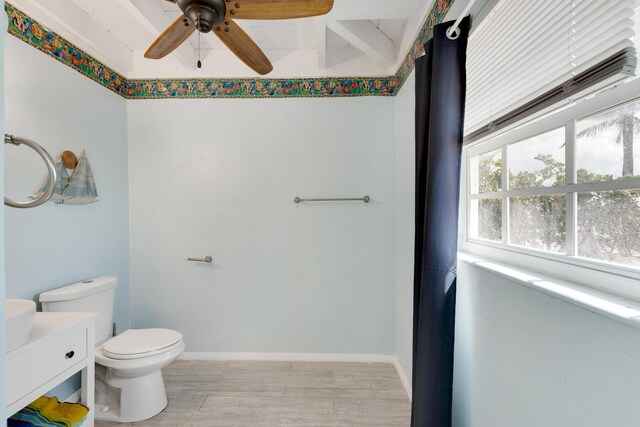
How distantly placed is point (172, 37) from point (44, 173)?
1.12m

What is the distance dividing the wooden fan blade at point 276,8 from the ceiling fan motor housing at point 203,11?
5cm

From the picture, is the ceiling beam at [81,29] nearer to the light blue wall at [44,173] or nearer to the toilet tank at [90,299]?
the light blue wall at [44,173]

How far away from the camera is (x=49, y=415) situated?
1.28m

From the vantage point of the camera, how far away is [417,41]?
1772mm

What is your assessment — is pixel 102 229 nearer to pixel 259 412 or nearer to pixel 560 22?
pixel 259 412

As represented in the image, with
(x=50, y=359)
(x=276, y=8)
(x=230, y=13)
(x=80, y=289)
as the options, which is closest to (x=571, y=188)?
(x=276, y=8)

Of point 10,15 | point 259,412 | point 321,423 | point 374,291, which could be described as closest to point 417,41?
point 374,291

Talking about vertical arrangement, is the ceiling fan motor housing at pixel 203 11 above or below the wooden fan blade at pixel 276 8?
below

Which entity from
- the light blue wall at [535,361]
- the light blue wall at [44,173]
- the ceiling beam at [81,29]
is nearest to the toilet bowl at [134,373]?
the light blue wall at [44,173]

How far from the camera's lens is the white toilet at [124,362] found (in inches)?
64.9

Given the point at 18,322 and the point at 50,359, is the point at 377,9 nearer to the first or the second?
the point at 18,322

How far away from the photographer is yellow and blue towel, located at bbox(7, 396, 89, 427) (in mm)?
1219

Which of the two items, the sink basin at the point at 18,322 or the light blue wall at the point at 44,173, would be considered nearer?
the sink basin at the point at 18,322

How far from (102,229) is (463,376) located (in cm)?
237
